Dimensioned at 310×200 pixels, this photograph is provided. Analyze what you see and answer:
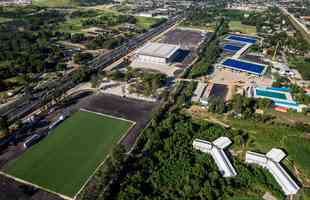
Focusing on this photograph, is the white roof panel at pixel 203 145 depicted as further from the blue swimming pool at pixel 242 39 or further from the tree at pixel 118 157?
the blue swimming pool at pixel 242 39

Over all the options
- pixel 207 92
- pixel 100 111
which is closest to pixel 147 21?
pixel 207 92

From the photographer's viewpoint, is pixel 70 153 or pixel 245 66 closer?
pixel 70 153

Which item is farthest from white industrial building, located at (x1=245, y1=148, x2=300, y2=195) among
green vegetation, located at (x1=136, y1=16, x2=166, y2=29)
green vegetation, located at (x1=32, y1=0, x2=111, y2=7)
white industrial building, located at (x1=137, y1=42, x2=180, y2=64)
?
green vegetation, located at (x1=32, y1=0, x2=111, y2=7)

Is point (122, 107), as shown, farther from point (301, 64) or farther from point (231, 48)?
point (301, 64)

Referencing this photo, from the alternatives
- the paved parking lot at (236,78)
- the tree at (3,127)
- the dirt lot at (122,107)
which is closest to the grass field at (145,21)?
the paved parking lot at (236,78)

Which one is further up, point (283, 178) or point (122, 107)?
point (122, 107)

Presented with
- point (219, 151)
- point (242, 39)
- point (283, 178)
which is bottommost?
point (283, 178)
